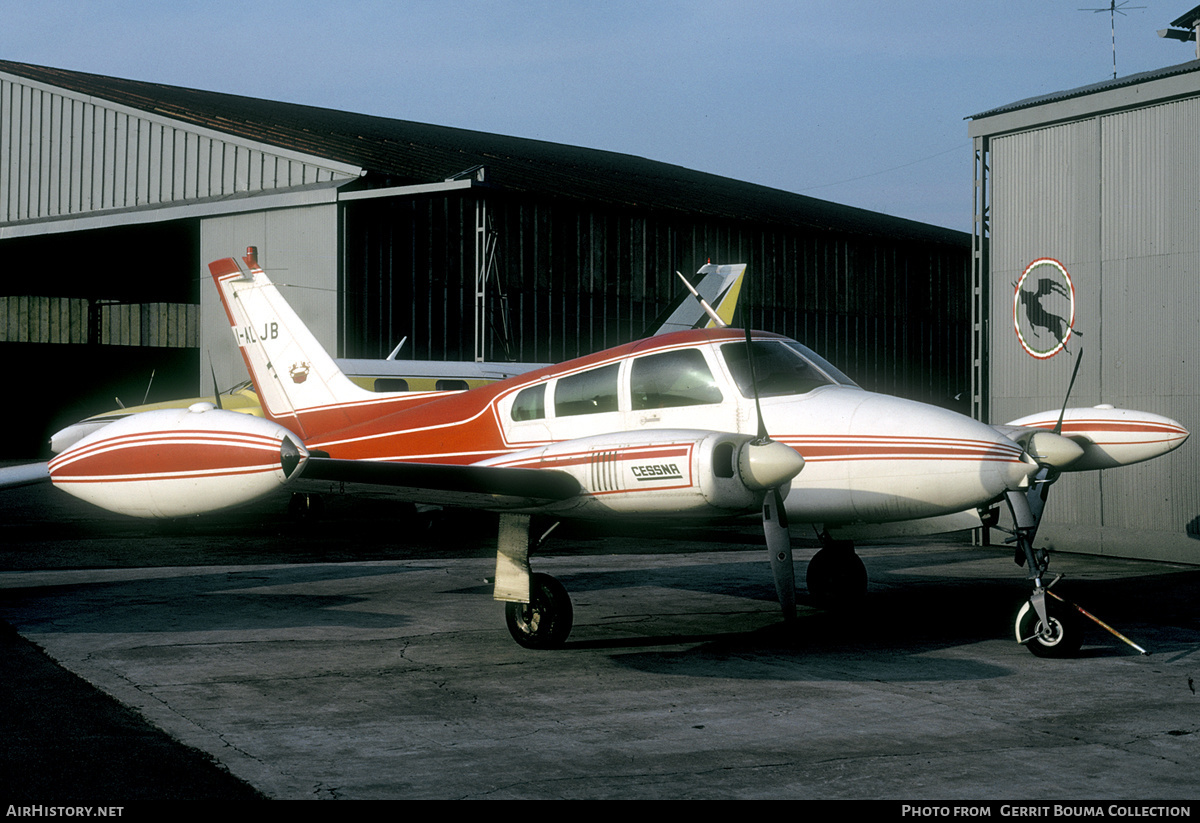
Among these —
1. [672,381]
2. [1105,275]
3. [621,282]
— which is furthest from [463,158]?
[672,381]

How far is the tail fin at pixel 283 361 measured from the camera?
1354 cm

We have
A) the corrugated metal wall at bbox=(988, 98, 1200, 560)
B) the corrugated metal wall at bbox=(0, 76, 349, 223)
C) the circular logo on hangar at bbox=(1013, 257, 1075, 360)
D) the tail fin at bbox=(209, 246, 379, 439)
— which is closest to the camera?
the tail fin at bbox=(209, 246, 379, 439)

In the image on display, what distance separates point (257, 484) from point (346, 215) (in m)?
17.4

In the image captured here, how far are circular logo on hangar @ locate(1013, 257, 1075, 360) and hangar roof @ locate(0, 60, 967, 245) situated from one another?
516 inches

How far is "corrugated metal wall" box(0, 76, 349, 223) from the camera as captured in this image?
82.7 ft

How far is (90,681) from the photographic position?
764cm


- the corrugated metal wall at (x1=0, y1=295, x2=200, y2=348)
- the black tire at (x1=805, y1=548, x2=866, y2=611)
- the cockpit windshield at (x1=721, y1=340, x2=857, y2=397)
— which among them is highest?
the corrugated metal wall at (x1=0, y1=295, x2=200, y2=348)

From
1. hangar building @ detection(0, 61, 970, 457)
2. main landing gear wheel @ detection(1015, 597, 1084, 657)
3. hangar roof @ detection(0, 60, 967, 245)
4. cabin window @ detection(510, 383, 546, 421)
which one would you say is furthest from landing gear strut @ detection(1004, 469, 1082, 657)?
hangar roof @ detection(0, 60, 967, 245)

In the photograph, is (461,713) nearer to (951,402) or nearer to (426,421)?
(426,421)

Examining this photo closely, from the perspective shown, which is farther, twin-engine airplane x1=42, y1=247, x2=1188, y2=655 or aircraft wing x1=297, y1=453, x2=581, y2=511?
aircraft wing x1=297, y1=453, x2=581, y2=511

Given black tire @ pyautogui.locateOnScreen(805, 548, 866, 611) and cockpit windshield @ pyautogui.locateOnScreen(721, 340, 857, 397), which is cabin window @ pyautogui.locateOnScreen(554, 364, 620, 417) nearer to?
cockpit windshield @ pyautogui.locateOnScreen(721, 340, 857, 397)

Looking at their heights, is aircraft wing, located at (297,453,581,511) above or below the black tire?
above

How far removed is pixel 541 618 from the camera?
9.07 meters

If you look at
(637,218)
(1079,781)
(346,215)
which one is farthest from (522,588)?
(637,218)
